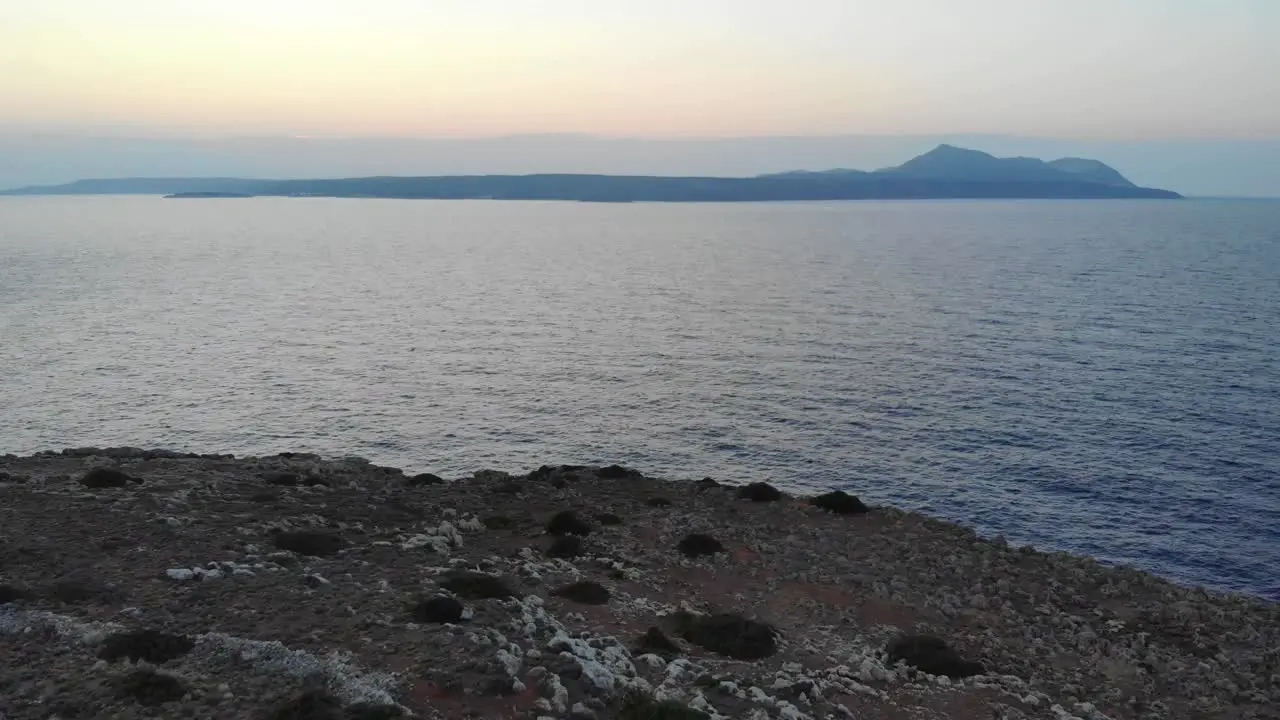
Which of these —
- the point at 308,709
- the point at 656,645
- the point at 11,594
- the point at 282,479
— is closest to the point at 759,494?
the point at 656,645

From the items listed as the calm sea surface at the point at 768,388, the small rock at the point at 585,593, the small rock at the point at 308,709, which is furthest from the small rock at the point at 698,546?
the small rock at the point at 308,709

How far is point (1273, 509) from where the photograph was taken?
1859 inches

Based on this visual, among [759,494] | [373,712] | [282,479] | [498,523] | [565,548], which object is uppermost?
[373,712]

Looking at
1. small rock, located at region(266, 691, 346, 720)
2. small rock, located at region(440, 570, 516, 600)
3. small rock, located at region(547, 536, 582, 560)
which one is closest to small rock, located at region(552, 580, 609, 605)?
small rock, located at region(440, 570, 516, 600)

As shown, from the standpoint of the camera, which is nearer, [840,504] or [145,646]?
[145,646]

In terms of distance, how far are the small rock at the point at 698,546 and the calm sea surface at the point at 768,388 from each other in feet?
58.8

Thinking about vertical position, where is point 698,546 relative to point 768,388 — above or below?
above

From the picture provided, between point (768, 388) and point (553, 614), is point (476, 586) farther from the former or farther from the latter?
point (768, 388)

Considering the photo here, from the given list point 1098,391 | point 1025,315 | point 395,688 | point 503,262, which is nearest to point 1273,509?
point 1098,391

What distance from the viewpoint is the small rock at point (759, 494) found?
43.5 metres

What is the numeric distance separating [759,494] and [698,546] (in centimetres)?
951

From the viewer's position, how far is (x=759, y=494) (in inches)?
1718

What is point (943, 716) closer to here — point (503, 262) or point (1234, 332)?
point (1234, 332)

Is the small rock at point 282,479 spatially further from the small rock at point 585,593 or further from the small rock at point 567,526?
the small rock at point 585,593
